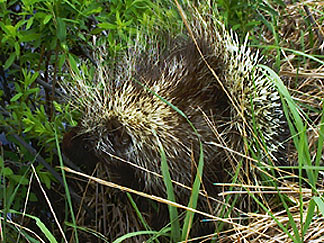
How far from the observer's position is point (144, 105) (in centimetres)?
173

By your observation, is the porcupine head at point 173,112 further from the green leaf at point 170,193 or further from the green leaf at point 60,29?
the green leaf at point 170,193

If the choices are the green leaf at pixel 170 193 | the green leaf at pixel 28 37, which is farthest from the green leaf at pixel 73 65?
the green leaf at pixel 170 193

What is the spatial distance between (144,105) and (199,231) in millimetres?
447

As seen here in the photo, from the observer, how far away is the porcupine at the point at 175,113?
5.62ft

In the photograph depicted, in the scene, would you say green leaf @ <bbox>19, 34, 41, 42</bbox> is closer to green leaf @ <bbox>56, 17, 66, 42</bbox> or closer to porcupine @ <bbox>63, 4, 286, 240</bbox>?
green leaf @ <bbox>56, 17, 66, 42</bbox>

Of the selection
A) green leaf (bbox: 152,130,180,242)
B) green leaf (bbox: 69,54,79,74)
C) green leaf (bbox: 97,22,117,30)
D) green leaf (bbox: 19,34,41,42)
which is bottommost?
green leaf (bbox: 152,130,180,242)

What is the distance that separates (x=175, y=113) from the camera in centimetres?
173

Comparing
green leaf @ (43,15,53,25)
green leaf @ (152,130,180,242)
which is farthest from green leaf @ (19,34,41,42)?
green leaf @ (152,130,180,242)

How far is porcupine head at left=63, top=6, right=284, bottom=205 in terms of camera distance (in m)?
1.71

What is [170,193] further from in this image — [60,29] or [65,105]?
[65,105]

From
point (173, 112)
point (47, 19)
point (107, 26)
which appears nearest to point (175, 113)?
point (173, 112)

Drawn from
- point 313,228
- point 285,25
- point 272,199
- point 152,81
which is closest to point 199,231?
point 272,199

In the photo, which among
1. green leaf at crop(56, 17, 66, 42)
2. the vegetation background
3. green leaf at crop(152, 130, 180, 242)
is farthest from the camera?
green leaf at crop(56, 17, 66, 42)

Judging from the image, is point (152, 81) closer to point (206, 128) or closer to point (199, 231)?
point (206, 128)
